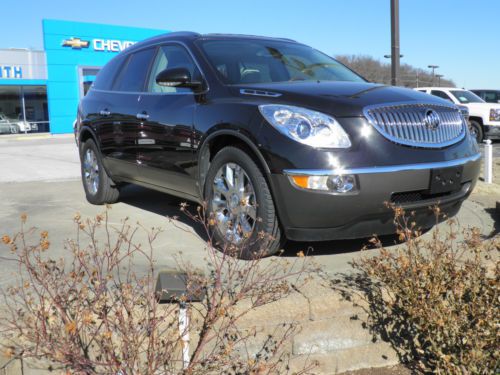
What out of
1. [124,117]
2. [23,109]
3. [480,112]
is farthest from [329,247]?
[23,109]

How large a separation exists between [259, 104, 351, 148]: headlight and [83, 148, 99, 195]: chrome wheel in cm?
317

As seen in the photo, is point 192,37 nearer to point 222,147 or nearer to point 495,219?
point 222,147

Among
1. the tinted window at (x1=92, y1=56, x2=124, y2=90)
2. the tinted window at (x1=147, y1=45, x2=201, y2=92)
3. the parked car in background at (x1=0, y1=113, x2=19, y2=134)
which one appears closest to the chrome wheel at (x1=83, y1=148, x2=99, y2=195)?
the tinted window at (x1=92, y1=56, x2=124, y2=90)

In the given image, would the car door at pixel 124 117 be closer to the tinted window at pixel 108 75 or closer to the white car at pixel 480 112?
the tinted window at pixel 108 75

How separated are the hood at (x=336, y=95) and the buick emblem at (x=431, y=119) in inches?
4.6

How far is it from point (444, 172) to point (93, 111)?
3.81 meters

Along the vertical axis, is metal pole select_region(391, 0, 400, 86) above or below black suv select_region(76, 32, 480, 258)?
above

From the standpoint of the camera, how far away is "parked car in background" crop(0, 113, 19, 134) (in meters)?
28.5

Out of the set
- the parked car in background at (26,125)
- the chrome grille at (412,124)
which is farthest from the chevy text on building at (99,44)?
the chrome grille at (412,124)

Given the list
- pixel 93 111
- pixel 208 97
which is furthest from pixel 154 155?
pixel 93 111

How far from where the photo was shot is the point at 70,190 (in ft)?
23.6

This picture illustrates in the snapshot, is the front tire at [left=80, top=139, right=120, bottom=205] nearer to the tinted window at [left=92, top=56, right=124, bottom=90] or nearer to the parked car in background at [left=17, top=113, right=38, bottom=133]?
the tinted window at [left=92, top=56, right=124, bottom=90]

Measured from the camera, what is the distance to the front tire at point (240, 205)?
344 cm

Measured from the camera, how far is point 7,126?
1138 inches
